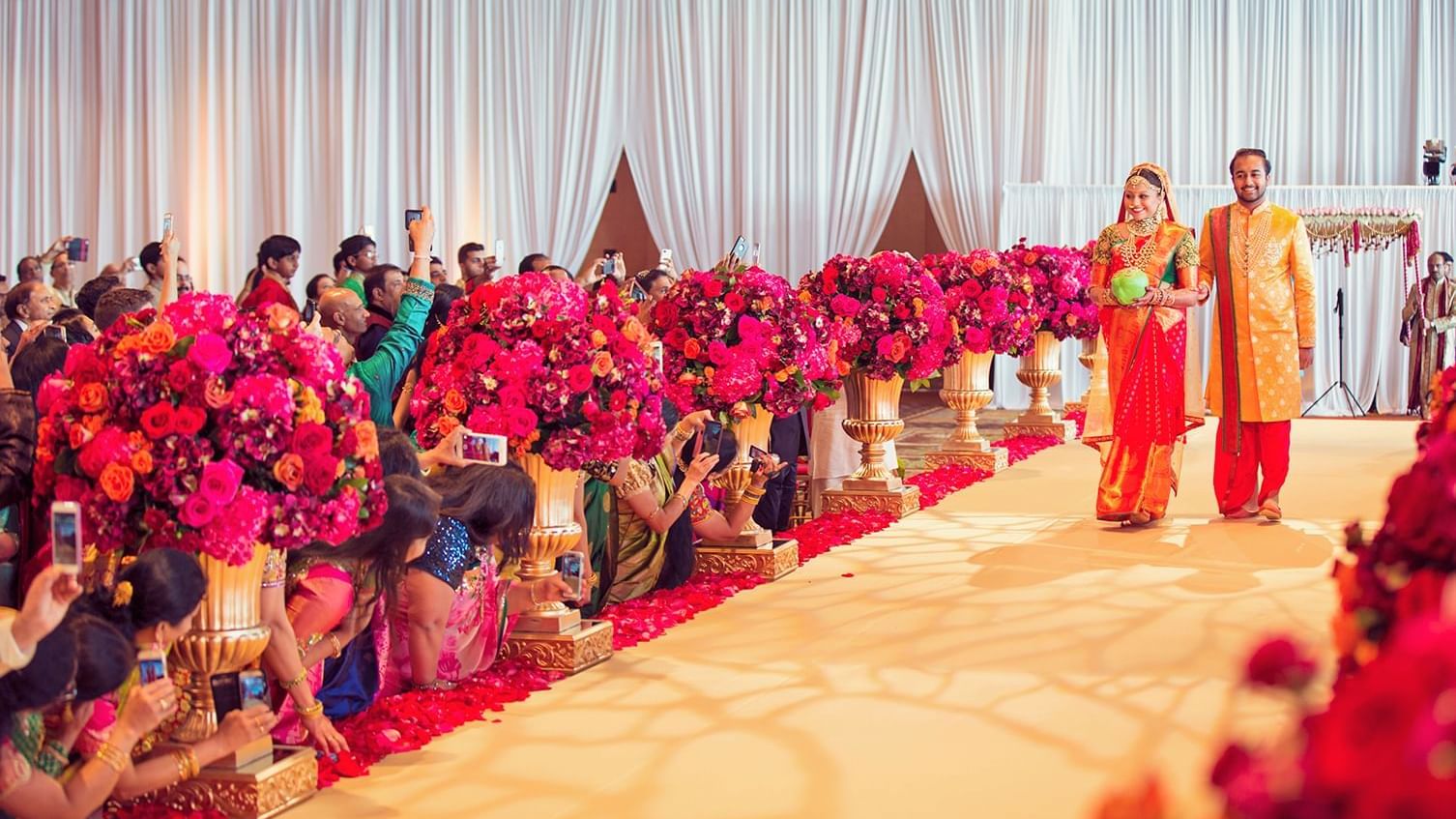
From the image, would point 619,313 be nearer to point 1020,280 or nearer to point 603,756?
point 603,756

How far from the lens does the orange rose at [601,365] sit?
13.9 ft

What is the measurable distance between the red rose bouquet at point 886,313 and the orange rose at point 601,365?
2792 millimetres

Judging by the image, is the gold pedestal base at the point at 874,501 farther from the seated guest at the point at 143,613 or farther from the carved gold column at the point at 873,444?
the seated guest at the point at 143,613

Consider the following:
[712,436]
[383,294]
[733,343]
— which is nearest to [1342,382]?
[712,436]

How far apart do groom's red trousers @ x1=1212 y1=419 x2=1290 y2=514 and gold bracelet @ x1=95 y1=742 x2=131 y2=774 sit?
4911 mm

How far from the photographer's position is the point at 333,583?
365 cm

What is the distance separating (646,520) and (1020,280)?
14.3ft

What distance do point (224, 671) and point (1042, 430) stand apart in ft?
26.7

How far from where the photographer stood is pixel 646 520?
17.6ft

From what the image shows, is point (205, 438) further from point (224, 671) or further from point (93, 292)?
point (93, 292)

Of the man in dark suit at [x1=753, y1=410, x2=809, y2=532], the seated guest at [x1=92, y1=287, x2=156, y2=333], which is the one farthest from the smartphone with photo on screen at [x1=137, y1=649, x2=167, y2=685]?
the man in dark suit at [x1=753, y1=410, x2=809, y2=532]

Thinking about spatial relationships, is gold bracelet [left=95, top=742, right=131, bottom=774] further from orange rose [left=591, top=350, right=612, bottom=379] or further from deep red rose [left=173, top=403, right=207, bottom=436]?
orange rose [left=591, top=350, right=612, bottom=379]

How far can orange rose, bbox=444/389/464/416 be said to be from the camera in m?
4.25

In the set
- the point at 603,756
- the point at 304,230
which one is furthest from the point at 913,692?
the point at 304,230
